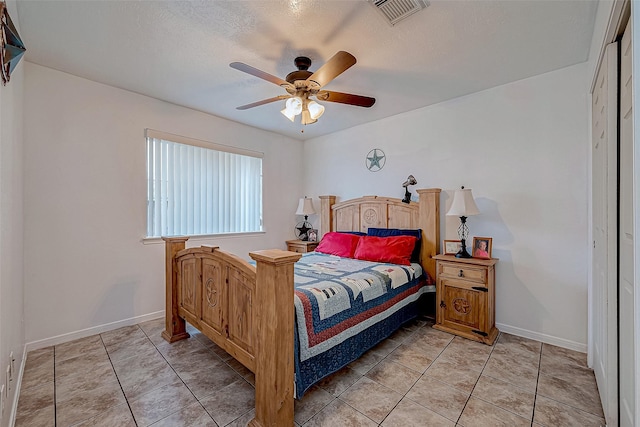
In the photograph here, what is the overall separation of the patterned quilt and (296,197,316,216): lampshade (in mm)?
1402

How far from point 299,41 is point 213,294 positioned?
2.15 meters

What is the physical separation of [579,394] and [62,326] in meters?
4.39

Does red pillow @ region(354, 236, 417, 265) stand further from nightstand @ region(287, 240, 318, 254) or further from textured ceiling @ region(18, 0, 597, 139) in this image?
textured ceiling @ region(18, 0, 597, 139)

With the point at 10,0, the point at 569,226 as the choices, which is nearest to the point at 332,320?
the point at 569,226

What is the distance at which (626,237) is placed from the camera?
49.8 inches

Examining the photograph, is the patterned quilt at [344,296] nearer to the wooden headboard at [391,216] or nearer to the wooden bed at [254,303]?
the wooden bed at [254,303]

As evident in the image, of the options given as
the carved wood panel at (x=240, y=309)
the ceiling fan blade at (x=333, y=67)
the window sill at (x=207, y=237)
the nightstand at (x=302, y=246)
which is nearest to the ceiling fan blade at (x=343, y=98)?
the ceiling fan blade at (x=333, y=67)

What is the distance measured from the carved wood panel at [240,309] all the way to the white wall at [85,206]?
183 cm

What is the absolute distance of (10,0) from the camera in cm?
161

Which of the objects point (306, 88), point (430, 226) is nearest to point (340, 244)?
point (430, 226)

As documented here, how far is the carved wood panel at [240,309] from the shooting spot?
1.74 metres

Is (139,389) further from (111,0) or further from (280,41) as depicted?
(280,41)

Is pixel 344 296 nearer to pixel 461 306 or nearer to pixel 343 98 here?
pixel 461 306

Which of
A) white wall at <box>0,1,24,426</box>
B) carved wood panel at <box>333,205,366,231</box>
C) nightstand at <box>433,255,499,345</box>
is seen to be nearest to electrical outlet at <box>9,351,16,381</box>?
white wall at <box>0,1,24,426</box>
